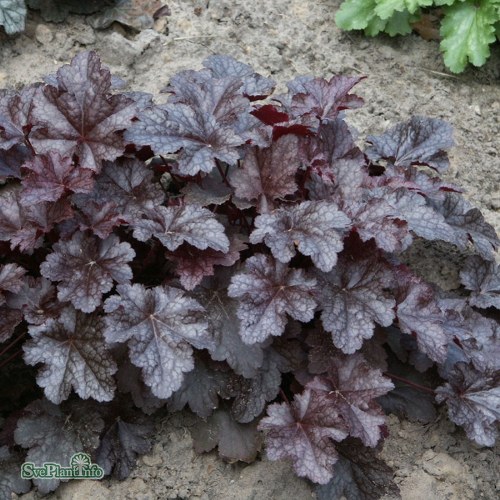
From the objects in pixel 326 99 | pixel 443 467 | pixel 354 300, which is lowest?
pixel 443 467

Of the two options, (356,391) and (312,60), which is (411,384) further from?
(312,60)

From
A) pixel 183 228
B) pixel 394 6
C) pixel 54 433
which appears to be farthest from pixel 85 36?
pixel 54 433

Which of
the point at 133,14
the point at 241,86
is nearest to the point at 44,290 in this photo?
the point at 241,86

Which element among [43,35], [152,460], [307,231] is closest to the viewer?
[307,231]

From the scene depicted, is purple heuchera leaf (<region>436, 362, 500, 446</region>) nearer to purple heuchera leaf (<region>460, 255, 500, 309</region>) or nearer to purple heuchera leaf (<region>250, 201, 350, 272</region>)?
purple heuchera leaf (<region>460, 255, 500, 309</region>)

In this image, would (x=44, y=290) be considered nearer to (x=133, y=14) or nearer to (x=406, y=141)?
(x=406, y=141)

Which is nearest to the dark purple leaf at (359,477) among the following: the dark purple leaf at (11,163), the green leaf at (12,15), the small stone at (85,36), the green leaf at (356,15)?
the dark purple leaf at (11,163)

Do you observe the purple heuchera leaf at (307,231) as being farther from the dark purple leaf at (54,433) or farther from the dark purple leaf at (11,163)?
the dark purple leaf at (11,163)
